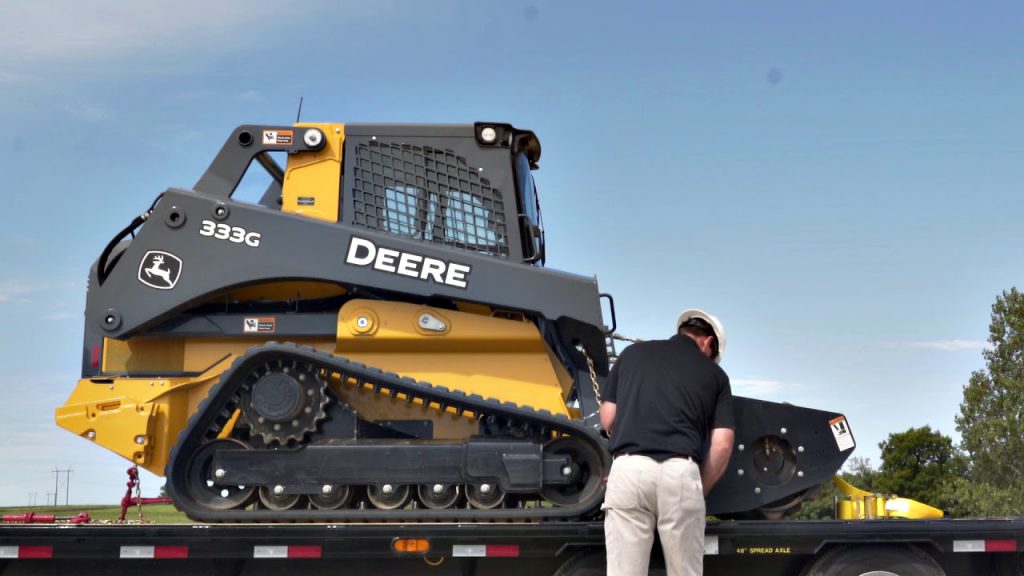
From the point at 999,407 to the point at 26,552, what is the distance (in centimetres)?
3200

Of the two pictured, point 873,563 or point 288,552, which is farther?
point 873,563

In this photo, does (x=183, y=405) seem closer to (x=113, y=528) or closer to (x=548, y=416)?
(x=113, y=528)

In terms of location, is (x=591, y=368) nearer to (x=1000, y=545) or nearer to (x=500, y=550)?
(x=500, y=550)

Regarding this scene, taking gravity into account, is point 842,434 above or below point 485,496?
above

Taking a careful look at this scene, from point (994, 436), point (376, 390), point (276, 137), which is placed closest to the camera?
point (376, 390)

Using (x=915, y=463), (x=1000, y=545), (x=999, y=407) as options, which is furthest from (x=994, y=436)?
(x=1000, y=545)

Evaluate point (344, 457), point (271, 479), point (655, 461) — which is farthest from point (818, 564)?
point (271, 479)

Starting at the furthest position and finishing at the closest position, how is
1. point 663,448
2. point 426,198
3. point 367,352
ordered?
point 426,198 < point 367,352 < point 663,448

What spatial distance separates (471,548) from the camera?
6.70 meters

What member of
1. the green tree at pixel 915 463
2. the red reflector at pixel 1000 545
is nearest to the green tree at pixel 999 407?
the green tree at pixel 915 463

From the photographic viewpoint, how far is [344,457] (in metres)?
6.93

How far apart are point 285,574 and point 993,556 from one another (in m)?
4.71

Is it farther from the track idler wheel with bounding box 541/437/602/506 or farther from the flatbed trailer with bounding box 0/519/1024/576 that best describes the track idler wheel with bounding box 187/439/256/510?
the track idler wheel with bounding box 541/437/602/506

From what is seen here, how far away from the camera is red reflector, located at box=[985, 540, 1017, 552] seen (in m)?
7.04
